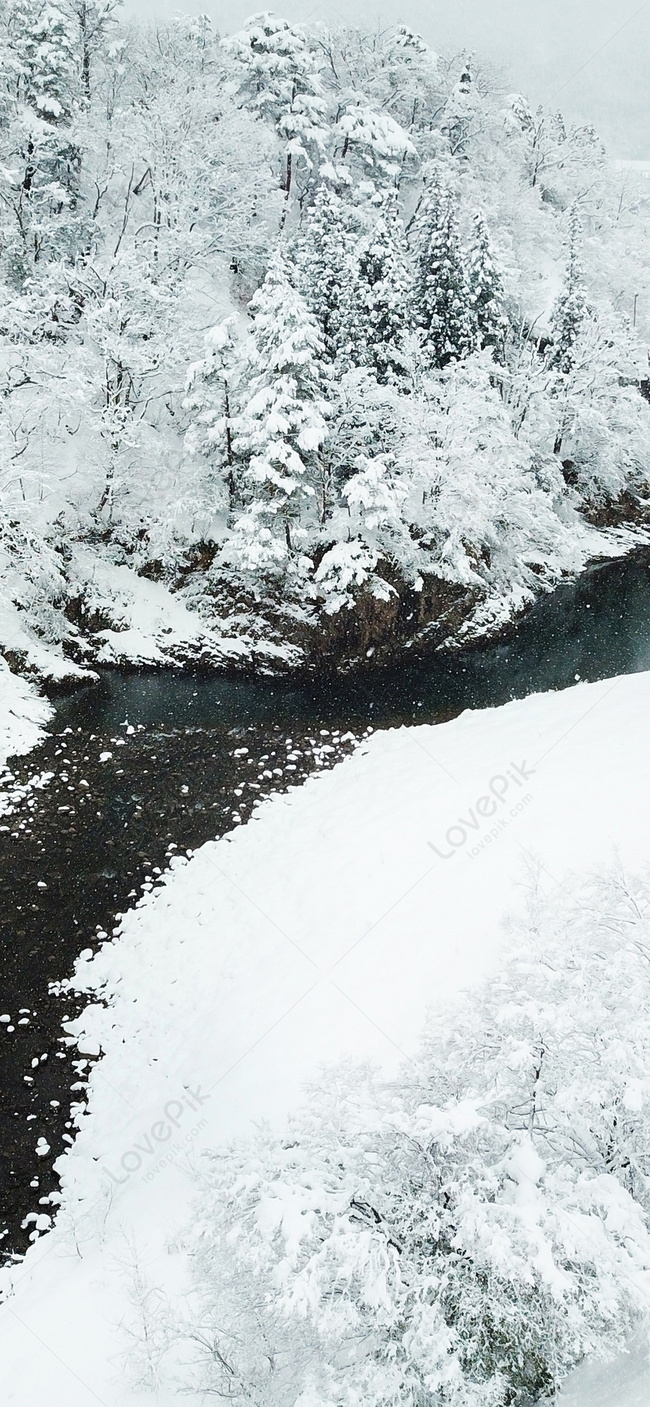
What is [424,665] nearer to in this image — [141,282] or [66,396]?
[66,396]

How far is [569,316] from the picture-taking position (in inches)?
1027

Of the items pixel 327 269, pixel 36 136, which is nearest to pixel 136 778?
pixel 327 269

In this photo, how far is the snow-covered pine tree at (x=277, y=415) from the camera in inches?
668

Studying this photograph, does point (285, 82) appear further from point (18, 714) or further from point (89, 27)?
point (18, 714)

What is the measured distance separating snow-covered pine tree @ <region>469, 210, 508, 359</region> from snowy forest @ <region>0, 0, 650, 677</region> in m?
0.12

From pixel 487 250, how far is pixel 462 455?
28.6 feet

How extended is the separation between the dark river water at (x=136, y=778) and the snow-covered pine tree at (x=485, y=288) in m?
10.2

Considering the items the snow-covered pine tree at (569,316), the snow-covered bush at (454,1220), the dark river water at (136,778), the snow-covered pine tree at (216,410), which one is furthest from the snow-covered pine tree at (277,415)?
the snow-covered bush at (454,1220)

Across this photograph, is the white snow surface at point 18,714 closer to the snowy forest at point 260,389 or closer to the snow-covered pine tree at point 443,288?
the snowy forest at point 260,389

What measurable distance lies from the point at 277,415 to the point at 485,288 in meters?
11.7

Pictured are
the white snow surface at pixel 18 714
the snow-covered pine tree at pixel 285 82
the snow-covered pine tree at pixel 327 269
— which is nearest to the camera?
the white snow surface at pixel 18 714

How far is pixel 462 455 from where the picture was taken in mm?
20438

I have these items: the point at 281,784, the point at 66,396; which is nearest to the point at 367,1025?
the point at 281,784

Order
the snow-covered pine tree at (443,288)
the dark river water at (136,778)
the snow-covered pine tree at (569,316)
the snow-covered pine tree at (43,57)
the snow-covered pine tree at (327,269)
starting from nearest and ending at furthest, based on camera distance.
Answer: the dark river water at (136,778)
the snow-covered pine tree at (327,269)
the snow-covered pine tree at (443,288)
the snow-covered pine tree at (43,57)
the snow-covered pine tree at (569,316)
